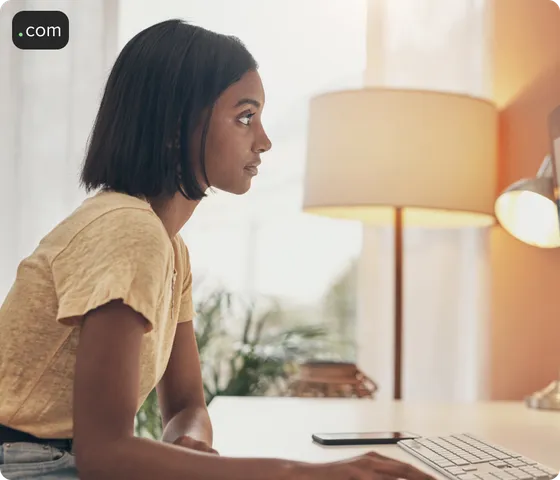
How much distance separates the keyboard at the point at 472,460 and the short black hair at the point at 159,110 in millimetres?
312

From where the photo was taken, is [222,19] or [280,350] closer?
[222,19]

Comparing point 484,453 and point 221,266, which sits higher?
point 221,266

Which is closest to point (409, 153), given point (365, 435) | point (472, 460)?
point (365, 435)

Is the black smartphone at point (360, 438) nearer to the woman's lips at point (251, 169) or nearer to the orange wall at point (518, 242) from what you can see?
the woman's lips at point (251, 169)

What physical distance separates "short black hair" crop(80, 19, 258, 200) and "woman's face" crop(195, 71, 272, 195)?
0.5 inches

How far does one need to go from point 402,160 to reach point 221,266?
582mm

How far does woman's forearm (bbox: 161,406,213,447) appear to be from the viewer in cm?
83

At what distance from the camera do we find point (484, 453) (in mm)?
718

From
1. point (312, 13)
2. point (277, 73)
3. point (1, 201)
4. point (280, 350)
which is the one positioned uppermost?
point (312, 13)

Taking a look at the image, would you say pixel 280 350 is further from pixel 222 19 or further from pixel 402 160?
pixel 222 19

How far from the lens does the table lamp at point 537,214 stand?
1.17 meters

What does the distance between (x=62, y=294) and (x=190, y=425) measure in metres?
0.33

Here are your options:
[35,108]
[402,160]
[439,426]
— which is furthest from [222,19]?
[439,426]

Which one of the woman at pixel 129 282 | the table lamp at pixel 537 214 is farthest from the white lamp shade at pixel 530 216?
the woman at pixel 129 282
